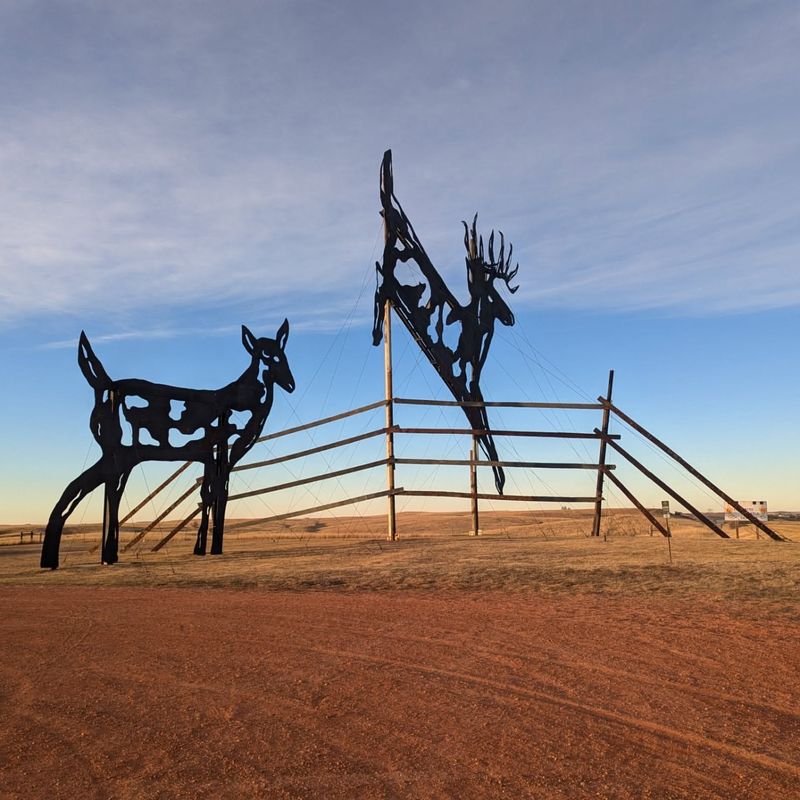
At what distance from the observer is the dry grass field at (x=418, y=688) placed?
4969 mm

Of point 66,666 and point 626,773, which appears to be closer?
point 626,773

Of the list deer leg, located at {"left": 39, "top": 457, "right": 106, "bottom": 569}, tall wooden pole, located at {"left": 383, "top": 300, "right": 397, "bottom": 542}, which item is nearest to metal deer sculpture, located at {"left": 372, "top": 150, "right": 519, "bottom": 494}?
tall wooden pole, located at {"left": 383, "top": 300, "right": 397, "bottom": 542}

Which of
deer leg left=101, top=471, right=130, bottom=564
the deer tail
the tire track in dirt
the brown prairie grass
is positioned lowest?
the tire track in dirt

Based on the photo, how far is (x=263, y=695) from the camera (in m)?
6.91

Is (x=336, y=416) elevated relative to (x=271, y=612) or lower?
elevated

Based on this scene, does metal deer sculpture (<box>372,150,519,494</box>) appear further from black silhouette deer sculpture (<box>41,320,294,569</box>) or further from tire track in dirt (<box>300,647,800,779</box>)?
tire track in dirt (<box>300,647,800,779</box>)

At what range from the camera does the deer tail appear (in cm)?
2039

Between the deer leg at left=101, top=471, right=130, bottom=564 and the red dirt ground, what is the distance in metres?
9.31

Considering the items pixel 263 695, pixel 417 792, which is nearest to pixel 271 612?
pixel 263 695

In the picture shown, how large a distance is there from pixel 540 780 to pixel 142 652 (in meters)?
5.80

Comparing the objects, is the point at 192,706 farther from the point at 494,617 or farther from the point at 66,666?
the point at 494,617

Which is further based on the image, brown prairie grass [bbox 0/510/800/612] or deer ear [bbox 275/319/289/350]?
deer ear [bbox 275/319/289/350]

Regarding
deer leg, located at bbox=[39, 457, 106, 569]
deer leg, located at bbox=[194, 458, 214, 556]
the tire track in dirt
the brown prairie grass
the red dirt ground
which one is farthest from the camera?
deer leg, located at bbox=[194, 458, 214, 556]

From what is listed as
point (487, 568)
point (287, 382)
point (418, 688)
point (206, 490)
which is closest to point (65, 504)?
point (206, 490)
